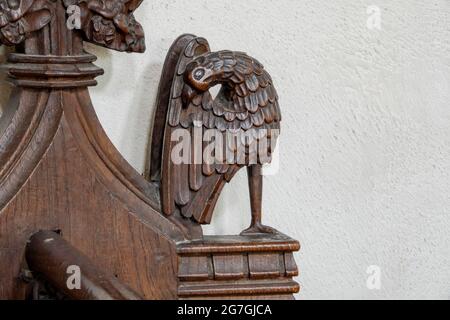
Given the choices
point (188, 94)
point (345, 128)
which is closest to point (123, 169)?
point (188, 94)

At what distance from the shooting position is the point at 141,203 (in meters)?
1.05

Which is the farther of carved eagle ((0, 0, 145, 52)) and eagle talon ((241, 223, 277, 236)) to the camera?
eagle talon ((241, 223, 277, 236))

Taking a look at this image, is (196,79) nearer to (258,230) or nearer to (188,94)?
(188,94)

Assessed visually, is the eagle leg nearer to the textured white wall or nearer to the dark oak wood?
the textured white wall

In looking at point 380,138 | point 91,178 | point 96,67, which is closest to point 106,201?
point 91,178

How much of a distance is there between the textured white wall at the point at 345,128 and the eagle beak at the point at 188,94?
97 millimetres

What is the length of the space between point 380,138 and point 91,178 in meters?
0.38

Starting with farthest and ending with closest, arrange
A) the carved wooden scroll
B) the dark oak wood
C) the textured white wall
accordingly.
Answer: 1. the textured white wall
2. the carved wooden scroll
3. the dark oak wood

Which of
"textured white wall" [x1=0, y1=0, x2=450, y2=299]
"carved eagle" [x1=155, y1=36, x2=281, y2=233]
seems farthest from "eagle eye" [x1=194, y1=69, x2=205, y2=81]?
"textured white wall" [x1=0, y1=0, x2=450, y2=299]

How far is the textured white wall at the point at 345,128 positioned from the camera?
44.9 inches

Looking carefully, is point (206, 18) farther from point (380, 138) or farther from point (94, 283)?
point (94, 283)

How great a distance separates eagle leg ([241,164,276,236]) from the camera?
1082 millimetres

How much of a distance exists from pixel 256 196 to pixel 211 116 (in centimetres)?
10

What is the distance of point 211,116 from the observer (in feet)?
3.47
